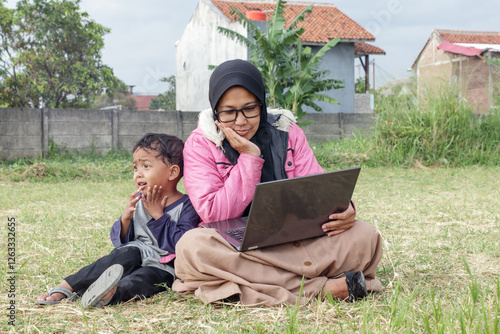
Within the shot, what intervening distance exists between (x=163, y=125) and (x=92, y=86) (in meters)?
11.0

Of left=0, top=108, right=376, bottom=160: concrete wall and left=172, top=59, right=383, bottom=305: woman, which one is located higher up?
left=0, top=108, right=376, bottom=160: concrete wall

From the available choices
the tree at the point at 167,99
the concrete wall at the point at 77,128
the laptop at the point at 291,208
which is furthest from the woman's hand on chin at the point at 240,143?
the tree at the point at 167,99

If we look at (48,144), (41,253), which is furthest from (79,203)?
(48,144)

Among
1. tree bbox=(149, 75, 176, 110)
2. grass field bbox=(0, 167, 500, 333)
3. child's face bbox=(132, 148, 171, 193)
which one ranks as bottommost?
grass field bbox=(0, 167, 500, 333)

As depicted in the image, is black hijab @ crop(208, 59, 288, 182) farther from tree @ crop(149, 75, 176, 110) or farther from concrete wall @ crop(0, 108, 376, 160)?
tree @ crop(149, 75, 176, 110)

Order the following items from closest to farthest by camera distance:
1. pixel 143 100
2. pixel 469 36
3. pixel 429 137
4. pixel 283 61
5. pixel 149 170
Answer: pixel 149 170
pixel 429 137
pixel 283 61
pixel 469 36
pixel 143 100

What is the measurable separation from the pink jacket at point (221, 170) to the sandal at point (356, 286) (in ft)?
1.93

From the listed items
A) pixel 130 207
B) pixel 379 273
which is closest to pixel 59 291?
pixel 130 207

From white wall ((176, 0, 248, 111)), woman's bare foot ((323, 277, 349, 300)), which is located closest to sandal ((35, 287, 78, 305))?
woman's bare foot ((323, 277, 349, 300))

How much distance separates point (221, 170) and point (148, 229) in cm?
53

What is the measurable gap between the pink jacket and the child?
163 millimetres

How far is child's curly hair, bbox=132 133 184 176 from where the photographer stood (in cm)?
274

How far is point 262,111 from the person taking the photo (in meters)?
2.63

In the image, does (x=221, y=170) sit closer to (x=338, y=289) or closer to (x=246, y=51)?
(x=338, y=289)
